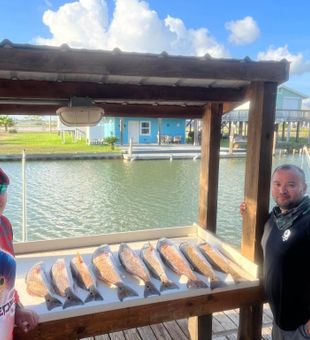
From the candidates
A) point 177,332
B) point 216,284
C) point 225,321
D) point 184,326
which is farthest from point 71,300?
point 225,321

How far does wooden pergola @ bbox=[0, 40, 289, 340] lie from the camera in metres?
2.03

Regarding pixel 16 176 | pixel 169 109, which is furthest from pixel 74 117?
pixel 16 176

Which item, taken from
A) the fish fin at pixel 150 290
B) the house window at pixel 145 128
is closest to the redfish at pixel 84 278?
the fish fin at pixel 150 290

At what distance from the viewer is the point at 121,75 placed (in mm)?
2156

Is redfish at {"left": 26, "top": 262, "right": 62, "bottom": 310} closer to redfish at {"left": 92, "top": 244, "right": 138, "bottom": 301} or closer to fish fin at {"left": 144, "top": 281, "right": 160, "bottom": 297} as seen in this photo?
redfish at {"left": 92, "top": 244, "right": 138, "bottom": 301}

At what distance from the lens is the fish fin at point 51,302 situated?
2168mm

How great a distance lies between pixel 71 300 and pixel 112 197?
1204cm

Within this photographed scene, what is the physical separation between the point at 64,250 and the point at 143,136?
27811 millimetres

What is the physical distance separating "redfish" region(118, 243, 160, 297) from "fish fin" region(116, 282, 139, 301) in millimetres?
94

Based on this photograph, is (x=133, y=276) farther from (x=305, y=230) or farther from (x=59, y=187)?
(x=59, y=187)

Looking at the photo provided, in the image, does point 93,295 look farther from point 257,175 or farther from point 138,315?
point 257,175

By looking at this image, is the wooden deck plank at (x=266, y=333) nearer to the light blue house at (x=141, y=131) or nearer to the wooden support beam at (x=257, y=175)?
the wooden support beam at (x=257, y=175)

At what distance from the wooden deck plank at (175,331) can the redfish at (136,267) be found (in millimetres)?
1238

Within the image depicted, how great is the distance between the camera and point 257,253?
2699mm
